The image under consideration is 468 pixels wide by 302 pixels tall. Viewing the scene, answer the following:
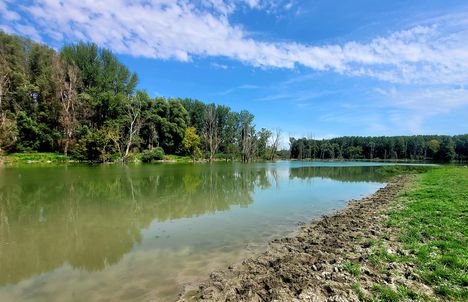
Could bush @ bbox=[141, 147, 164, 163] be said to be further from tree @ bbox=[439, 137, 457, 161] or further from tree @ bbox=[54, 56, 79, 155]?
tree @ bbox=[439, 137, 457, 161]

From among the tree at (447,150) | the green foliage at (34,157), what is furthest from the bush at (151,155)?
the tree at (447,150)

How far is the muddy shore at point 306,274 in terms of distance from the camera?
4.95m

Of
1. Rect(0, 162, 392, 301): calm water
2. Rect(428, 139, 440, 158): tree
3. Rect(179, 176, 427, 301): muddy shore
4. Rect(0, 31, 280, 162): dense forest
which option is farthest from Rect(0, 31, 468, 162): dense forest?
Rect(428, 139, 440, 158): tree

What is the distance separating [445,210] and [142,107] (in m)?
67.4

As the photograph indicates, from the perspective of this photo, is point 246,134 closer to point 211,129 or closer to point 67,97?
point 211,129

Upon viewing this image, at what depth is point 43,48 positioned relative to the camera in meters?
57.2

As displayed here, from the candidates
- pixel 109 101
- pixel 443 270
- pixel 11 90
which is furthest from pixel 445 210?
pixel 11 90

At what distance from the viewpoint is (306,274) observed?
5801mm

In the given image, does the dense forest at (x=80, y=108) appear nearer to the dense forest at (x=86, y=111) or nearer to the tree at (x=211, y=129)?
the dense forest at (x=86, y=111)

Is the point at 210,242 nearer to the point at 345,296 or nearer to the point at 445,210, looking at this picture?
the point at 345,296

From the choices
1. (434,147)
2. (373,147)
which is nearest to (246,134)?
(373,147)

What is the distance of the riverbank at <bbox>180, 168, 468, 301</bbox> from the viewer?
4793mm

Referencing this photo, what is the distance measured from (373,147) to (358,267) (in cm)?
14597

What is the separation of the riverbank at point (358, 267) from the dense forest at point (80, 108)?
4106 cm
